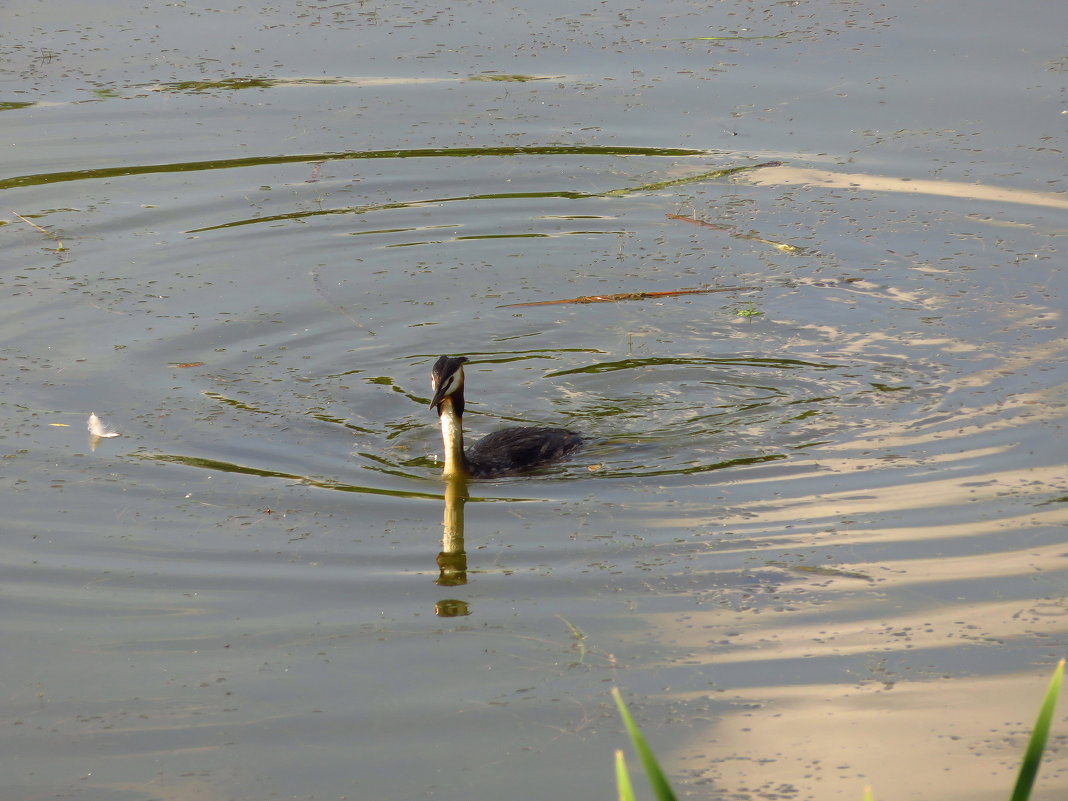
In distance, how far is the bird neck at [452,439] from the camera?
7.45m

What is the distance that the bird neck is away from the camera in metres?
7.45

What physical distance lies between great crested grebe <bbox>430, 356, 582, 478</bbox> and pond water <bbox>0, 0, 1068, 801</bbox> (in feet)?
0.64

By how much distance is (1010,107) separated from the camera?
1237cm

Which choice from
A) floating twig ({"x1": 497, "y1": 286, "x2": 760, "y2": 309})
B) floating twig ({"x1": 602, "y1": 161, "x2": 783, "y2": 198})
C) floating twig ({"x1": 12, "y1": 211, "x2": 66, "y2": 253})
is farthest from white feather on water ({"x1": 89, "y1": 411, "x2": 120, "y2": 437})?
floating twig ({"x1": 602, "y1": 161, "x2": 783, "y2": 198})

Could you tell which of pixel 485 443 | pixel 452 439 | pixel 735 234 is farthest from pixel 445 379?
pixel 735 234

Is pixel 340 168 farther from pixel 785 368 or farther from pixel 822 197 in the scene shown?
pixel 785 368

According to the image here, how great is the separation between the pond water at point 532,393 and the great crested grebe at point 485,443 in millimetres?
195

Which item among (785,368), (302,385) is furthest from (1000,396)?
(302,385)

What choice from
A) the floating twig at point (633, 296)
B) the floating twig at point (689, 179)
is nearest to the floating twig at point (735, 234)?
the floating twig at point (689, 179)

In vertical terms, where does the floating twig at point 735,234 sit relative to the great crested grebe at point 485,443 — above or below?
above

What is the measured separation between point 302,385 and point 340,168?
4105mm

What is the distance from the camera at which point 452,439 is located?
24.4 feet

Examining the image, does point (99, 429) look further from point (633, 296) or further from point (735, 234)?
point (735, 234)

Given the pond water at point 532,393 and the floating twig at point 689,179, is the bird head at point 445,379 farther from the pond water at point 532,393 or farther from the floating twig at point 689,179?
the floating twig at point 689,179
